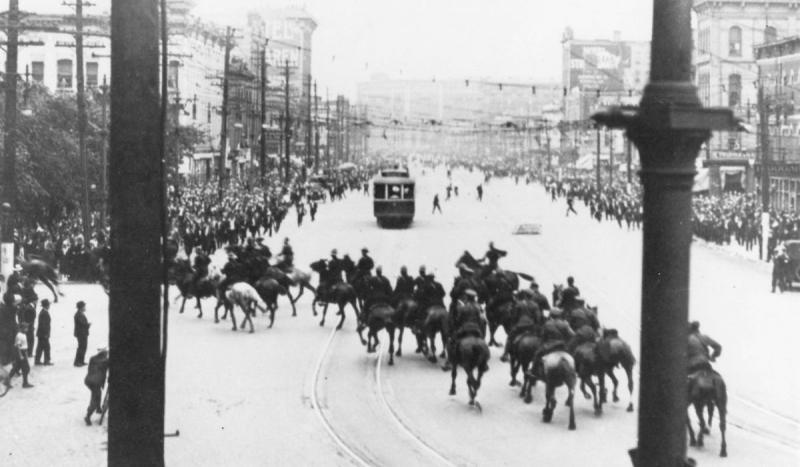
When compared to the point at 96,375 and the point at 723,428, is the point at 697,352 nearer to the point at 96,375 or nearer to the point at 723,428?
the point at 723,428

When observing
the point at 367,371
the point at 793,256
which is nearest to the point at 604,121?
the point at 367,371

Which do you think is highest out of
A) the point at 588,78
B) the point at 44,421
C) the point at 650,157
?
the point at 588,78

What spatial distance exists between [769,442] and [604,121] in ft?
28.0

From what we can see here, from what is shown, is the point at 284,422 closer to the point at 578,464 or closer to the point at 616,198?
the point at 578,464

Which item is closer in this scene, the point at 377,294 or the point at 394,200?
the point at 377,294

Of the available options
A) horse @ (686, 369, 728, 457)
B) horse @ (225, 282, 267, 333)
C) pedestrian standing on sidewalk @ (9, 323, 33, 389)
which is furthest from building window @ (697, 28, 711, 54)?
horse @ (686, 369, 728, 457)

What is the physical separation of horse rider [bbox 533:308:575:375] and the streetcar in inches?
1217

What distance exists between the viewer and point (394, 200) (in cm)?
4647

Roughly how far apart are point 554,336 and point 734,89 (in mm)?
57096

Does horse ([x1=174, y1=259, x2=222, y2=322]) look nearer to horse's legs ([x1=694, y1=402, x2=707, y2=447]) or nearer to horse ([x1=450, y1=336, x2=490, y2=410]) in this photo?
horse ([x1=450, y1=336, x2=490, y2=410])

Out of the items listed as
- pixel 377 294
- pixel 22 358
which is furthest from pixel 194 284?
pixel 22 358

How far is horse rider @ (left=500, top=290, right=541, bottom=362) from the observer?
15.4 meters

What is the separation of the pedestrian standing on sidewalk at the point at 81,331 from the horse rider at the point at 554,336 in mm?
7054

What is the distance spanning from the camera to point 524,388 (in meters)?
14.7
